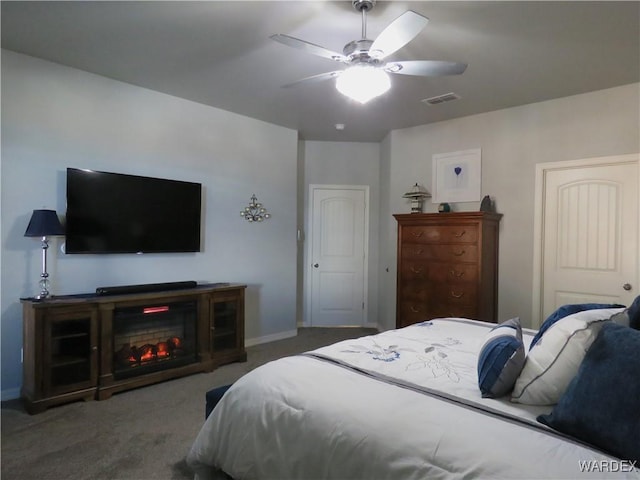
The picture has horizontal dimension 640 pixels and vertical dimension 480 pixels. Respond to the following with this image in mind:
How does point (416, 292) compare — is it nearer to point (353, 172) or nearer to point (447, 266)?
point (447, 266)

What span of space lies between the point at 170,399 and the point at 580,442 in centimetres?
278

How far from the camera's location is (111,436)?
2.38m

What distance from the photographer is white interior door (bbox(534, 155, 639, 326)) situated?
10.7 ft

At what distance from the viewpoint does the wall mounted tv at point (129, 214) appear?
10.2 feet

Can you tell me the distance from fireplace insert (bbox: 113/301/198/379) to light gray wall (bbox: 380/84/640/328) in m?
3.00

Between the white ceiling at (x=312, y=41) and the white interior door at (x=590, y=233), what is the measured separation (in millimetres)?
784

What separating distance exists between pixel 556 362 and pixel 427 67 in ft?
5.64

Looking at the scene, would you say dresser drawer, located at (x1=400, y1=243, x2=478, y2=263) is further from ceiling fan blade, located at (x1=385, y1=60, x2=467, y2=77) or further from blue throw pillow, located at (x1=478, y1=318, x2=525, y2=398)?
blue throw pillow, located at (x1=478, y1=318, x2=525, y2=398)

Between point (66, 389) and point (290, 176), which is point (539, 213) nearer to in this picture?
point (290, 176)

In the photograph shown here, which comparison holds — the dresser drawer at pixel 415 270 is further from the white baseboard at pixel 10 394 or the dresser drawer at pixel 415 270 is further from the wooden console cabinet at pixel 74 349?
the white baseboard at pixel 10 394

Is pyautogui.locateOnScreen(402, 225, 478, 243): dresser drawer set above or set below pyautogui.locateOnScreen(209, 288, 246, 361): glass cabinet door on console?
above

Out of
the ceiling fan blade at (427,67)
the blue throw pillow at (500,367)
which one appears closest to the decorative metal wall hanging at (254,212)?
the ceiling fan blade at (427,67)

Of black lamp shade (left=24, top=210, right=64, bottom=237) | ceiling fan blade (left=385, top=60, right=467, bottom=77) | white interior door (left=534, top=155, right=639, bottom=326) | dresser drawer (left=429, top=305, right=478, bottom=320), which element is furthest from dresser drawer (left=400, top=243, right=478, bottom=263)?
black lamp shade (left=24, top=210, right=64, bottom=237)

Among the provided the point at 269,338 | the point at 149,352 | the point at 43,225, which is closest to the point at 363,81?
the point at 43,225
